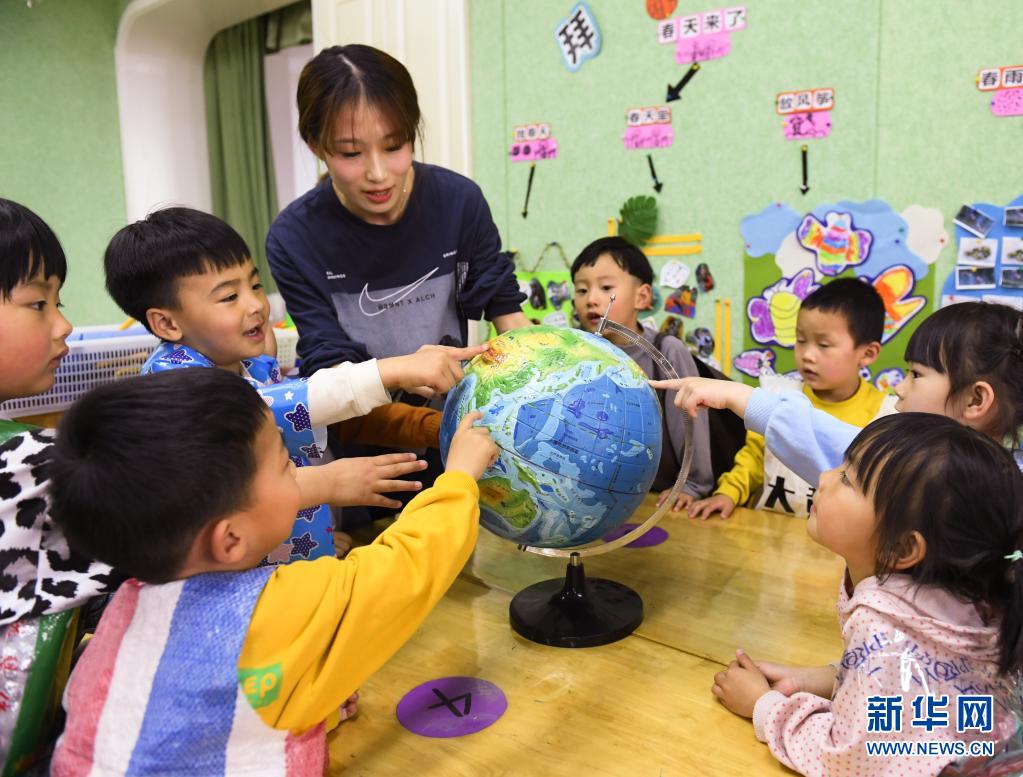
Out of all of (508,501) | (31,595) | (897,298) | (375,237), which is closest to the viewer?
(31,595)

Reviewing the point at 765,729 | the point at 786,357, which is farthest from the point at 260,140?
the point at 765,729

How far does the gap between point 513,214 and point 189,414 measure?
9.71 ft

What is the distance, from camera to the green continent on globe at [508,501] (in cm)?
134

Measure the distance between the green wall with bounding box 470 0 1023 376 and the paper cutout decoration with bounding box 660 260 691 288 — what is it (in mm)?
44

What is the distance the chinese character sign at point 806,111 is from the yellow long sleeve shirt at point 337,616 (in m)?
2.32

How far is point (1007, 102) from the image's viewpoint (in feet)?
8.01

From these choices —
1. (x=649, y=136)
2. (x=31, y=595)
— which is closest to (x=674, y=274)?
(x=649, y=136)

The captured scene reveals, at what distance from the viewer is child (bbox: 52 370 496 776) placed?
94 cm

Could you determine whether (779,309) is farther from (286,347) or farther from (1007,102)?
(286,347)

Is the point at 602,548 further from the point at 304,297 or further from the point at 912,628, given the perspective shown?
the point at 304,297

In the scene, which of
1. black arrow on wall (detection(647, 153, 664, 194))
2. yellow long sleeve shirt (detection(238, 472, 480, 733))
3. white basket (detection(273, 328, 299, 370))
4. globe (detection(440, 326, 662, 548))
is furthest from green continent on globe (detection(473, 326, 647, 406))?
white basket (detection(273, 328, 299, 370))

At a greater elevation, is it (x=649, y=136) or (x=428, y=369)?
(x=649, y=136)

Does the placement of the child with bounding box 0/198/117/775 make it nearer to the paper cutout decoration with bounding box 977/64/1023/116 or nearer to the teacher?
the teacher
